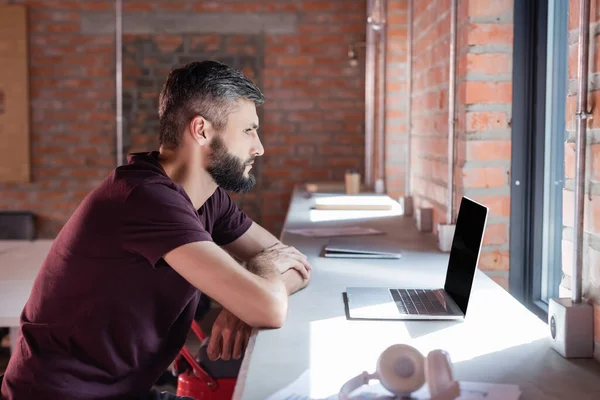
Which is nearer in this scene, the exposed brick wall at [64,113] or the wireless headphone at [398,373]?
the wireless headphone at [398,373]

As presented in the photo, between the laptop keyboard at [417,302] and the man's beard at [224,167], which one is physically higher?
the man's beard at [224,167]

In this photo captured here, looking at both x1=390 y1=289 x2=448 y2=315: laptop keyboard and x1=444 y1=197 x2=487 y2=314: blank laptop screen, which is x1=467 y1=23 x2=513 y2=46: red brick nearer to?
x1=444 y1=197 x2=487 y2=314: blank laptop screen

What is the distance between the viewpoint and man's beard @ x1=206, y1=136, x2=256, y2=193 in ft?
5.73

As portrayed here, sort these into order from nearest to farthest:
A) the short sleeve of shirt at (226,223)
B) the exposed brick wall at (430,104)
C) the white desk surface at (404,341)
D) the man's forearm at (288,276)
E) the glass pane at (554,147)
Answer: the white desk surface at (404,341) < the man's forearm at (288,276) < the glass pane at (554,147) < the short sleeve of shirt at (226,223) < the exposed brick wall at (430,104)

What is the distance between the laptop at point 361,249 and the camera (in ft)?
7.47

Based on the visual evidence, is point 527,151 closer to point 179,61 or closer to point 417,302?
point 417,302

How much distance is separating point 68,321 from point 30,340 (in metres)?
0.11

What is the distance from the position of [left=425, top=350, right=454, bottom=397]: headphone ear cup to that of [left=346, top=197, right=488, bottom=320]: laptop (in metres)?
0.51

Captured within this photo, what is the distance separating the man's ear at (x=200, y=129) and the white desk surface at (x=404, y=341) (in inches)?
17.0

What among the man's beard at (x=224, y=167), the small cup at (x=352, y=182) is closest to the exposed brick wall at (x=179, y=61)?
the small cup at (x=352, y=182)

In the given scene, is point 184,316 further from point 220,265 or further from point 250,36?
point 250,36

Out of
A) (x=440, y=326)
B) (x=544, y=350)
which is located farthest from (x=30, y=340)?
(x=544, y=350)

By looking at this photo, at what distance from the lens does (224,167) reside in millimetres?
1751

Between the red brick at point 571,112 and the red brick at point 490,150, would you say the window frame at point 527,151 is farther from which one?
the red brick at point 571,112
